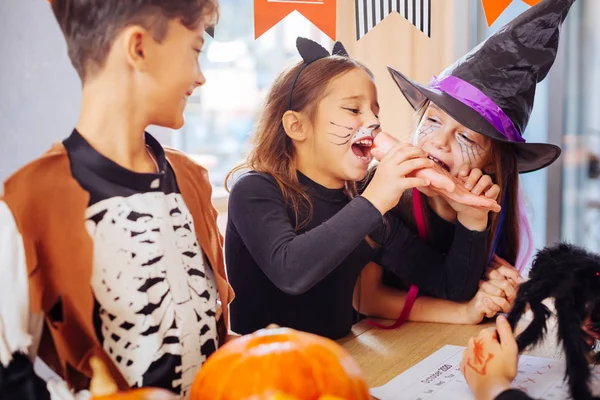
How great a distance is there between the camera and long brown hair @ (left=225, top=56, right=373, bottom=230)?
3.52ft

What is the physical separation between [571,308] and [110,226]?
55 centimetres

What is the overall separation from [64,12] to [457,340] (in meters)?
0.79

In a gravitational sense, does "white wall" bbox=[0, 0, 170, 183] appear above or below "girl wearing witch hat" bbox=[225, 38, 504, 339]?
above

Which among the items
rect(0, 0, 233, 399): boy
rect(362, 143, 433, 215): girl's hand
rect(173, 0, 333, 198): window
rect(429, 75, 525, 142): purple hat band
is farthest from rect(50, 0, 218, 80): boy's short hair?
rect(173, 0, 333, 198): window

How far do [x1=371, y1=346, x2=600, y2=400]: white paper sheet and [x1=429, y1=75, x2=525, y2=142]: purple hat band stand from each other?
A: 0.40 metres

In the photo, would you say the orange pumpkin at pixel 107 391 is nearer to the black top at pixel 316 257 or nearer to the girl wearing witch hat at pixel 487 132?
the black top at pixel 316 257

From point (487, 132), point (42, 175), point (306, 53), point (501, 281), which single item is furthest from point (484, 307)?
point (42, 175)

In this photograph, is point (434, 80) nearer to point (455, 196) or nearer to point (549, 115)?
point (455, 196)

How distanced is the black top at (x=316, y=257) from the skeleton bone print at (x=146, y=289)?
0.79ft

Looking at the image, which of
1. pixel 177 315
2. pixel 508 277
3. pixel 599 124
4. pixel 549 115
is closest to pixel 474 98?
pixel 508 277

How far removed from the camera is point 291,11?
1103 millimetres

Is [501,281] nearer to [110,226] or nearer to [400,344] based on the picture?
[400,344]

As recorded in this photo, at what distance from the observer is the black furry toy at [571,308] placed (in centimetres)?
71

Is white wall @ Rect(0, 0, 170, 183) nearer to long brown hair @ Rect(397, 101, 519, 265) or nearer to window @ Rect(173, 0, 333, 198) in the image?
long brown hair @ Rect(397, 101, 519, 265)
